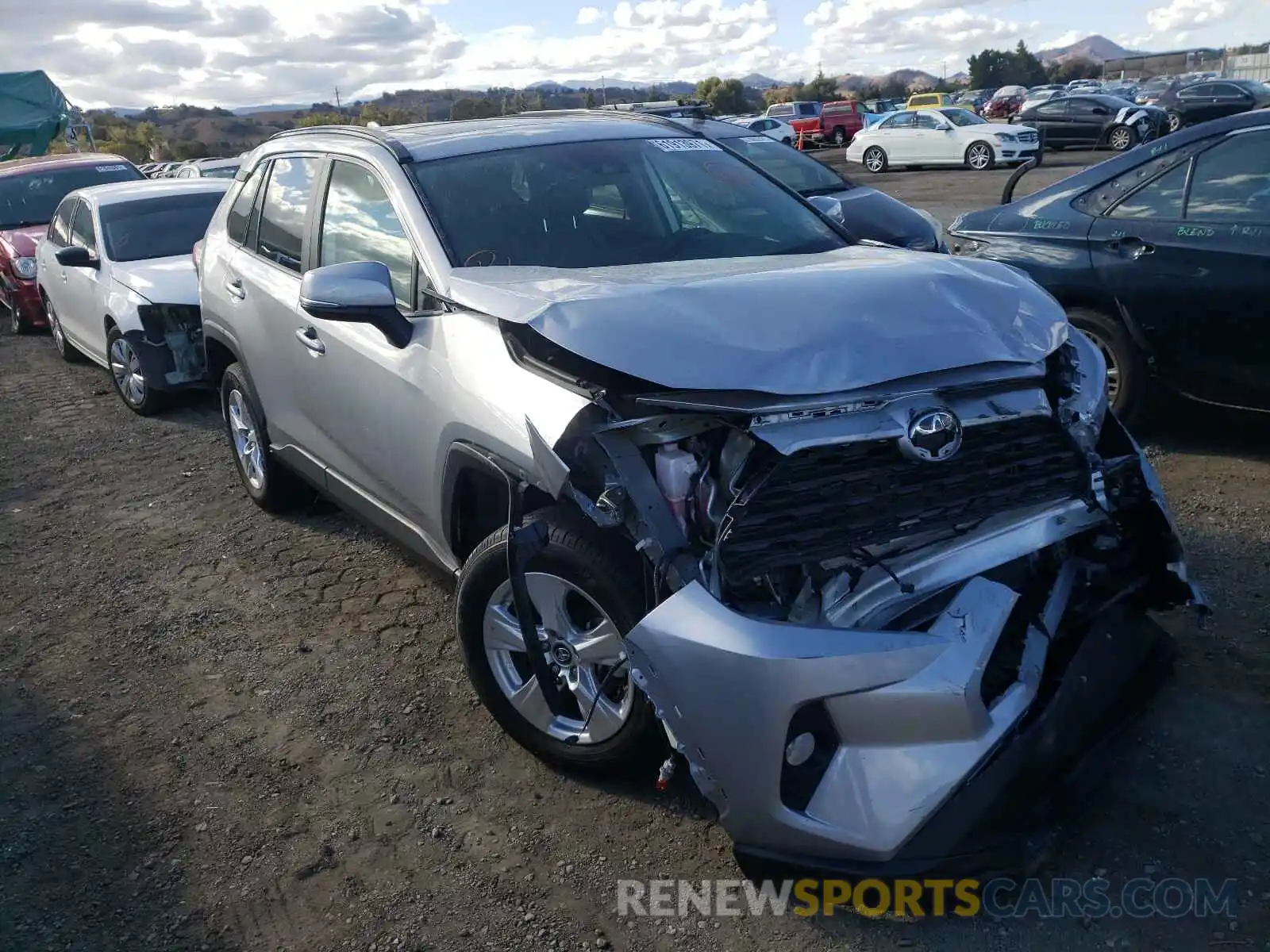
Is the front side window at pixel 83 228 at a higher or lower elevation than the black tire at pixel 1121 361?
higher

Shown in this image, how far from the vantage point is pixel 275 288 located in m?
4.66

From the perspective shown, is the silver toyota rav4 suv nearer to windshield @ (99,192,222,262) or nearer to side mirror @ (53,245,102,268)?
side mirror @ (53,245,102,268)

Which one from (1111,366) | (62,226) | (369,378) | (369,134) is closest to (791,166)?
(1111,366)

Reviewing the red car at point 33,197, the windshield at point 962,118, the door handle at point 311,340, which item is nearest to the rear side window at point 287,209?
the door handle at point 311,340

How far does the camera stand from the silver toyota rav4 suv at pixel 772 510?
2488mm

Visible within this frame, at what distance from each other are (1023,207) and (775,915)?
4407 mm

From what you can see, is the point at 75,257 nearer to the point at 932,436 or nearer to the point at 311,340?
the point at 311,340

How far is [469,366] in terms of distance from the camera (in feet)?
10.9

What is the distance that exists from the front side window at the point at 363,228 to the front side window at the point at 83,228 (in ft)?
17.3

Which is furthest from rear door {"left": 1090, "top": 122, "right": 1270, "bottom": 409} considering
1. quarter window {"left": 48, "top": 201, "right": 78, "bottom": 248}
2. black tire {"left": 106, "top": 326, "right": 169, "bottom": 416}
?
quarter window {"left": 48, "top": 201, "right": 78, "bottom": 248}

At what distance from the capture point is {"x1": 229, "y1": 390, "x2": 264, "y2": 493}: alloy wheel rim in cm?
550

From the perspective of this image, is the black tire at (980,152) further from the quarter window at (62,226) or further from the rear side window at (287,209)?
the rear side window at (287,209)

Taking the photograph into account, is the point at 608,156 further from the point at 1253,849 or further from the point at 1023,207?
the point at 1253,849

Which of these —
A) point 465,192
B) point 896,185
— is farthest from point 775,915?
point 896,185
